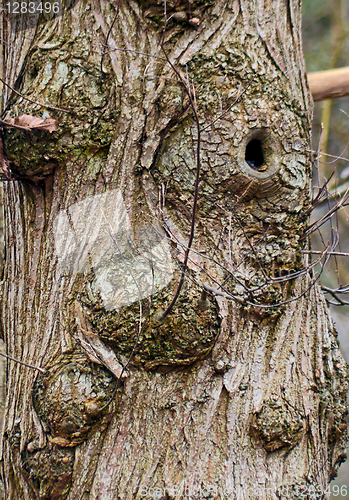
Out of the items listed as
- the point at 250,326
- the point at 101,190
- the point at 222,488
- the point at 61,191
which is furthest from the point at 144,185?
the point at 222,488

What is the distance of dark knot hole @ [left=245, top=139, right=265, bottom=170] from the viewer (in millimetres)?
1209

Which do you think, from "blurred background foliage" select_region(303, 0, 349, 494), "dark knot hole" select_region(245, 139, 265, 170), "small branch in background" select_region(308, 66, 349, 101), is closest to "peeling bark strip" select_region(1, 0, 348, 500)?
"dark knot hole" select_region(245, 139, 265, 170)

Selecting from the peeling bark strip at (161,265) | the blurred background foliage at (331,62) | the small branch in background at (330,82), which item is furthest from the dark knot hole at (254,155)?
the blurred background foliage at (331,62)

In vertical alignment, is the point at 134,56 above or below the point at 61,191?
above

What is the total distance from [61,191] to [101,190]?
148 mm

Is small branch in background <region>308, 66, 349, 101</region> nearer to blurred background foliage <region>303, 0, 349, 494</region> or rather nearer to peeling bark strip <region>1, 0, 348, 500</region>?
peeling bark strip <region>1, 0, 348, 500</region>

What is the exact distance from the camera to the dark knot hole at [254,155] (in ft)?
3.97

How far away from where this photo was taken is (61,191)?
1.21 metres

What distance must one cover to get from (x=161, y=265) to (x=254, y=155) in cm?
52

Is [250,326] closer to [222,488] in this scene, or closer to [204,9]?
[222,488]

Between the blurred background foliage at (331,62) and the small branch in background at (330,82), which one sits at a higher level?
the blurred background foliage at (331,62)

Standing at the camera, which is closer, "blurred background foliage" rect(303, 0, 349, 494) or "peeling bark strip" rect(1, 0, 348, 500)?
"peeling bark strip" rect(1, 0, 348, 500)

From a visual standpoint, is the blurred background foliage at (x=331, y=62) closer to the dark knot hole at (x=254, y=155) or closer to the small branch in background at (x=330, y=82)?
the small branch in background at (x=330, y=82)

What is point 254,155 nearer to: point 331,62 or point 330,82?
point 330,82
